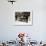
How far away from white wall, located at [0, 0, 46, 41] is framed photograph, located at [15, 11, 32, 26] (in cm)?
14

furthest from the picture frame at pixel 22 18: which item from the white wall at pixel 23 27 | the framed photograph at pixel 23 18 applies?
the white wall at pixel 23 27

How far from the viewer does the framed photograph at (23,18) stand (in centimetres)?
464

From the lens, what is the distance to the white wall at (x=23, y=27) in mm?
4637

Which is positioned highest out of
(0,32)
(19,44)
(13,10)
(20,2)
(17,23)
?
(20,2)

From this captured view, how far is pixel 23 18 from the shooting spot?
15.3 ft

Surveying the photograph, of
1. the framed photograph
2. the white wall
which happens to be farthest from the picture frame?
the white wall

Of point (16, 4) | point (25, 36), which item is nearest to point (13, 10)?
point (16, 4)

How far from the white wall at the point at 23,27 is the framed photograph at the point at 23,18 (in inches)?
5.6

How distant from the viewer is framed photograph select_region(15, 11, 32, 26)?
4.64 metres

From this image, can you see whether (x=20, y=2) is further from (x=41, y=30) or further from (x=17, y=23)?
(x=41, y=30)

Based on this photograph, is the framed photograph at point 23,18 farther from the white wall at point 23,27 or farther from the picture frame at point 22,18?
A: the white wall at point 23,27

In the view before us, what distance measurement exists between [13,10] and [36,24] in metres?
0.96

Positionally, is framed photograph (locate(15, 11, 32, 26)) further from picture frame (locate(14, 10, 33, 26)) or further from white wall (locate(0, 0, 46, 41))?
white wall (locate(0, 0, 46, 41))

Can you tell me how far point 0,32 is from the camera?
462cm
